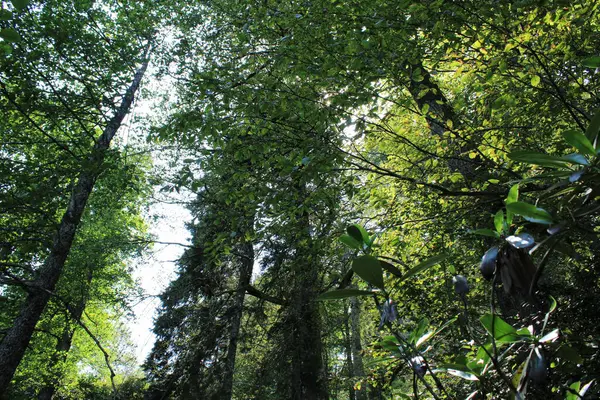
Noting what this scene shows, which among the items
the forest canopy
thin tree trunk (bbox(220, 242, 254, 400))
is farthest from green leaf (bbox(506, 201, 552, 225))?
thin tree trunk (bbox(220, 242, 254, 400))

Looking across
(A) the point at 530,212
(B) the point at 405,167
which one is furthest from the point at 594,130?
(B) the point at 405,167

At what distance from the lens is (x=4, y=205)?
3209 millimetres

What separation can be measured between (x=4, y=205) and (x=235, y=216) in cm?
203

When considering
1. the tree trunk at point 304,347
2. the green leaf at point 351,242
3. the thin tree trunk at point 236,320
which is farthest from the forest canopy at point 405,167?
the thin tree trunk at point 236,320

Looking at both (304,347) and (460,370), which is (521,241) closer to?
(460,370)

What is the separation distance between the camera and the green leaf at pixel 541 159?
944 millimetres

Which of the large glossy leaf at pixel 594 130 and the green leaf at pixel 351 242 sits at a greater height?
the large glossy leaf at pixel 594 130

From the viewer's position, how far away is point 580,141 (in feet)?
2.95

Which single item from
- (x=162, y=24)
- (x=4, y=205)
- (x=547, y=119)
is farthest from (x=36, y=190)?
(x=162, y=24)

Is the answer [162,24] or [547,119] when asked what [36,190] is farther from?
[162,24]

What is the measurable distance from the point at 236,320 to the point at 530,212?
9.00 metres

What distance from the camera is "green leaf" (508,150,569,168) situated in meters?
0.94

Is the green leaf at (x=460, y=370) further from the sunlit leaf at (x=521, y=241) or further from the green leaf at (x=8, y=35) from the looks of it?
the green leaf at (x=8, y=35)

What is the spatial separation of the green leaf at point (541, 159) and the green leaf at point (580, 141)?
0.05m
